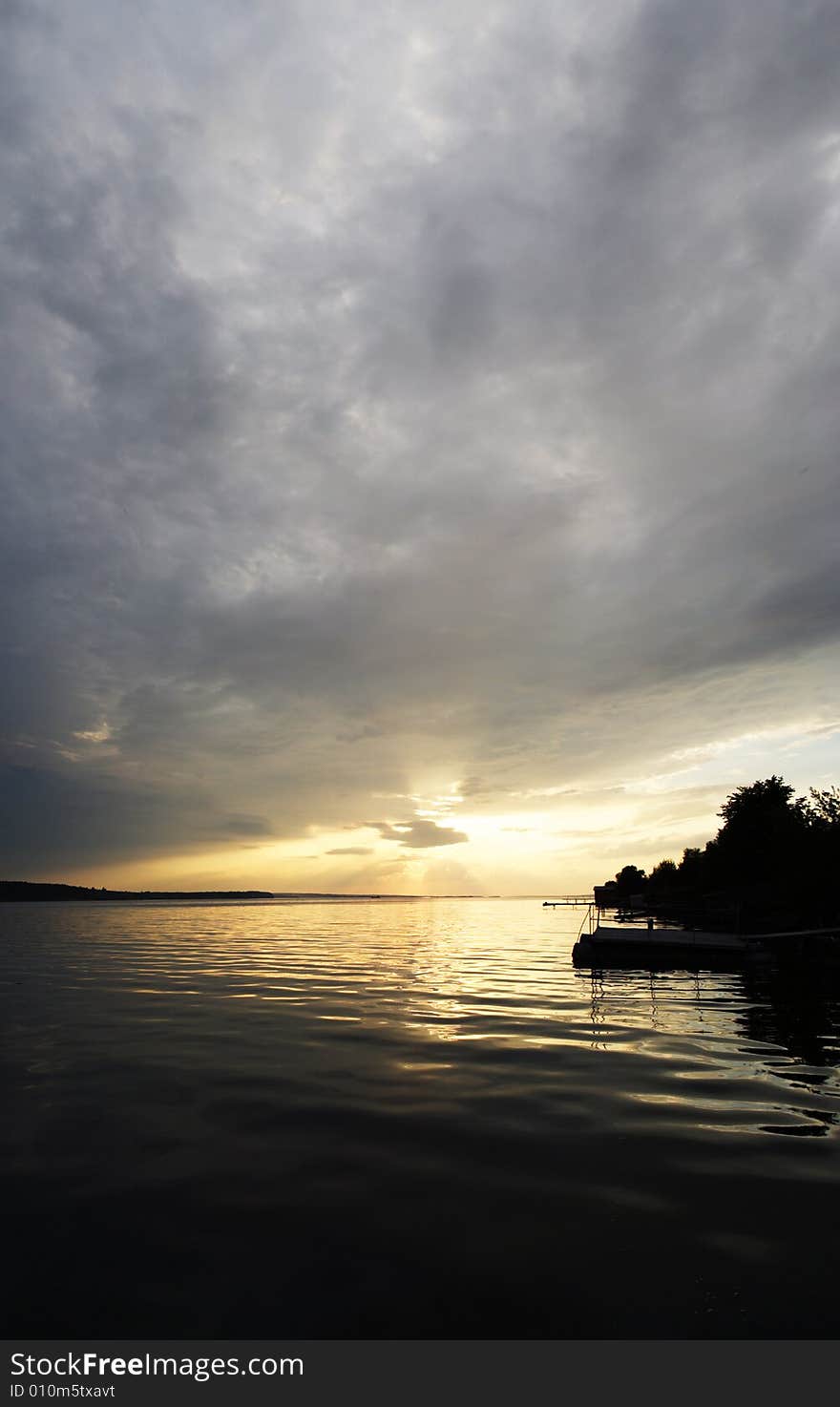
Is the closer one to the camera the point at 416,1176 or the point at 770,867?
the point at 416,1176

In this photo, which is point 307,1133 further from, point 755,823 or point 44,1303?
point 755,823

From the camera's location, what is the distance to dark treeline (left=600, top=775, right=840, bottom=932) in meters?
45.3

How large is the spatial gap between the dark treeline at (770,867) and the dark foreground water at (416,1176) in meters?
31.6

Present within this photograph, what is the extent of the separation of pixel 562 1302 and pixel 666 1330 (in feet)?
2.65

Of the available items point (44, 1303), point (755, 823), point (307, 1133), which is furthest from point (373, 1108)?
point (755, 823)

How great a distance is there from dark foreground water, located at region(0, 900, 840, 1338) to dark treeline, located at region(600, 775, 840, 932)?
31.6 metres

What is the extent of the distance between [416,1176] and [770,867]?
3080 inches

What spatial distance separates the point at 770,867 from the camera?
7419cm

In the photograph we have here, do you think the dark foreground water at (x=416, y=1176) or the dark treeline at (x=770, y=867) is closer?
the dark foreground water at (x=416, y=1176)

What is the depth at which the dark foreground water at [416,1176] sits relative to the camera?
17.9 ft

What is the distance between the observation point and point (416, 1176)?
796cm

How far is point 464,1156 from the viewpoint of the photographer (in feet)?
28.0

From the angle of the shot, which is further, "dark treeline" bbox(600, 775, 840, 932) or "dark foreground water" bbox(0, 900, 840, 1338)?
"dark treeline" bbox(600, 775, 840, 932)
